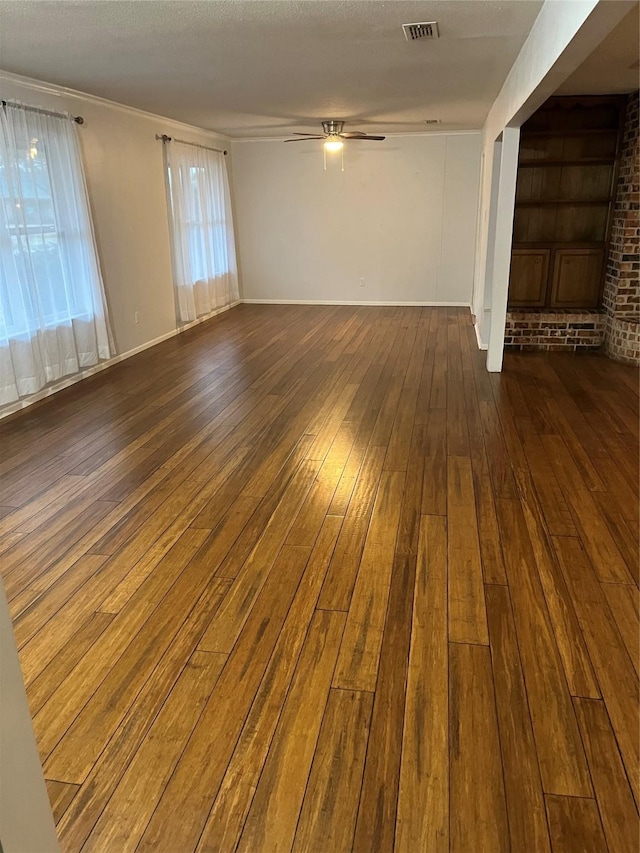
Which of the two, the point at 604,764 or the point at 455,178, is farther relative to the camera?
the point at 455,178

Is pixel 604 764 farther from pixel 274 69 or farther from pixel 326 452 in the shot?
pixel 274 69

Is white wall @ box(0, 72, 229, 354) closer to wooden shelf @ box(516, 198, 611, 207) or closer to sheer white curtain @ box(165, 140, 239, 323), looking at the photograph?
sheer white curtain @ box(165, 140, 239, 323)

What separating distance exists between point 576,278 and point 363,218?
3.41 m

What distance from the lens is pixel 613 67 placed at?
4652 mm

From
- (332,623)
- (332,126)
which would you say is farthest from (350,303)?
(332,623)

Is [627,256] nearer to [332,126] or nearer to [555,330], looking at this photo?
[555,330]

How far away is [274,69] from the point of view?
14.0 ft

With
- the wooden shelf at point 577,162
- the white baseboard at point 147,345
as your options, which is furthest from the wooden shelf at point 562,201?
the white baseboard at point 147,345

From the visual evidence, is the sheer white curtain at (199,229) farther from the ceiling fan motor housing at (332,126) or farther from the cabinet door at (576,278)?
the cabinet door at (576,278)

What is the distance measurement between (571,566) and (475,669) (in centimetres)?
81

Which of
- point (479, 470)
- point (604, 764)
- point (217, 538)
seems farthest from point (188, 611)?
point (479, 470)

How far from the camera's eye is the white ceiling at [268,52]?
299 centimetres

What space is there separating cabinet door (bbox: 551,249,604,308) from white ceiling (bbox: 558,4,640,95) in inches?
59.3

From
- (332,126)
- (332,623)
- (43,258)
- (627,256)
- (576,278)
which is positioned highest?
(332,126)
